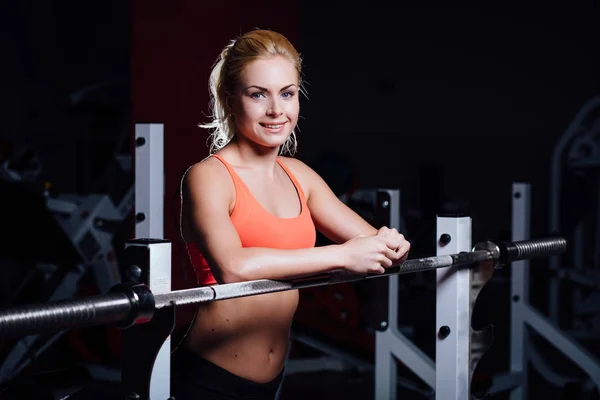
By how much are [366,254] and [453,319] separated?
439 mm

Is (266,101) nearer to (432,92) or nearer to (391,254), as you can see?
(391,254)

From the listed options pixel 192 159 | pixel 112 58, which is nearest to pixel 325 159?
pixel 192 159

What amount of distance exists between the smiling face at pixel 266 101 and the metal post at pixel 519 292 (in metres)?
1.86

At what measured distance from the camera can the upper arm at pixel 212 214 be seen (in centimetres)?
124

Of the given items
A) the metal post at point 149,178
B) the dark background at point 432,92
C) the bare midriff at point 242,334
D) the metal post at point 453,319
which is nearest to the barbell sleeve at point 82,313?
the bare midriff at point 242,334

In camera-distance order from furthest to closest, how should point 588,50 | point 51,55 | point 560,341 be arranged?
point 51,55, point 588,50, point 560,341

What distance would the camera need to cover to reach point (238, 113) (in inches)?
55.0

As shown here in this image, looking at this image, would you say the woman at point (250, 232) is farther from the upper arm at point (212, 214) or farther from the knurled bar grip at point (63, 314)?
the knurled bar grip at point (63, 314)

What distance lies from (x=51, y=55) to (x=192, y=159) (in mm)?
5479

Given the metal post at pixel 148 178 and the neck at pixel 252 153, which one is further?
the metal post at pixel 148 178

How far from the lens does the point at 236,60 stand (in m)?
1.40

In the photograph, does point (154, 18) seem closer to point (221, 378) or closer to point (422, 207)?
point (221, 378)

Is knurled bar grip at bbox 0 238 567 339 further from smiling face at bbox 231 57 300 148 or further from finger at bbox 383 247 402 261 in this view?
smiling face at bbox 231 57 300 148

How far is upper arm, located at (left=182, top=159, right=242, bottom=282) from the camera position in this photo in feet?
4.08
